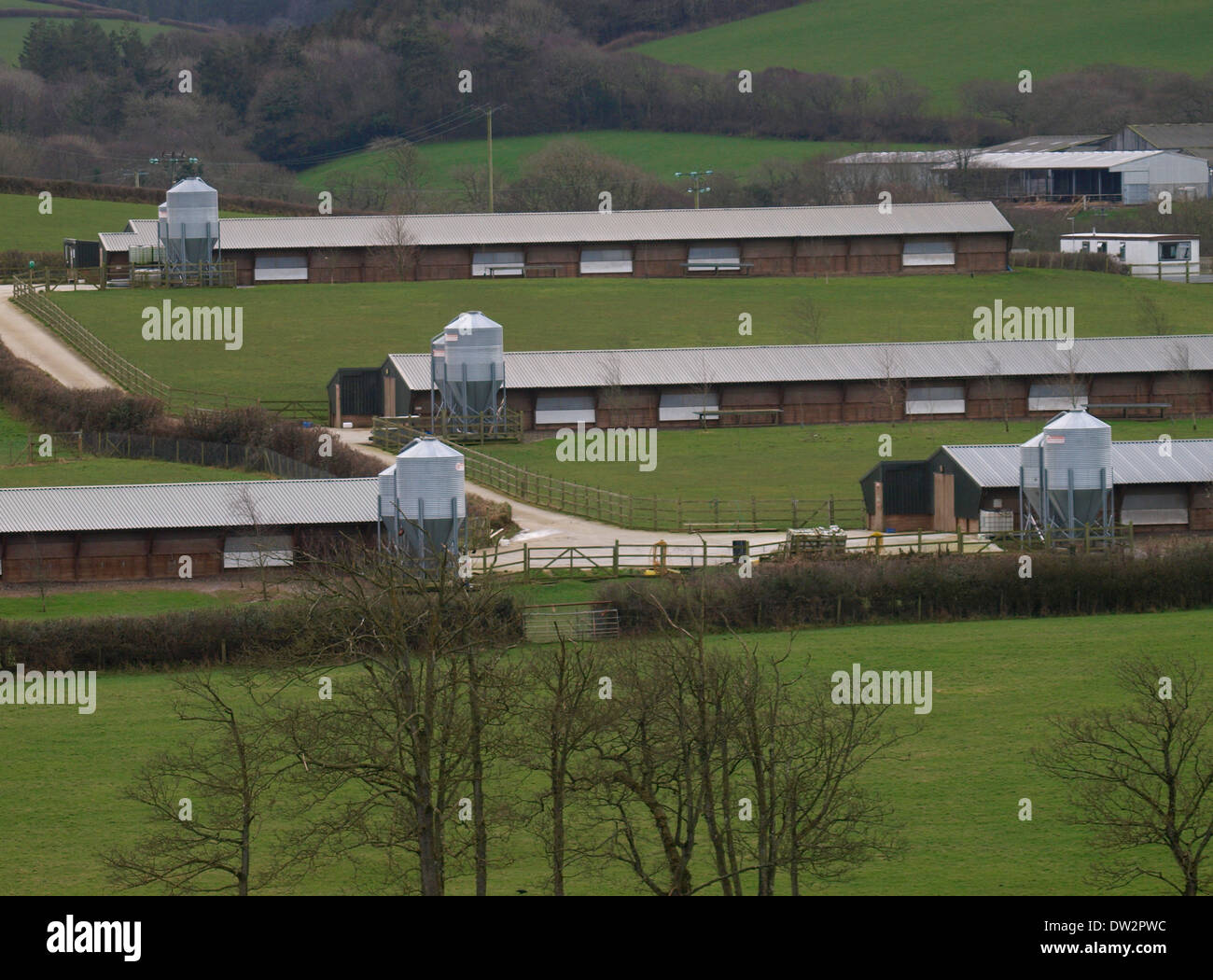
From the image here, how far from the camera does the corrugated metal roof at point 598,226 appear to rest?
92125mm

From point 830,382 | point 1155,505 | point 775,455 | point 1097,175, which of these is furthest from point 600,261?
point 1097,175

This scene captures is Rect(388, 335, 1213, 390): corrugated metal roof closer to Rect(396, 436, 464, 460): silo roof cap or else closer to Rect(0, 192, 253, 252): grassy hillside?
Rect(396, 436, 464, 460): silo roof cap

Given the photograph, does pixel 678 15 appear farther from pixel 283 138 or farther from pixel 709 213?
pixel 709 213

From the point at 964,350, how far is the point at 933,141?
86.3 m

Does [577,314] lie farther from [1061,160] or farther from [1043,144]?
[1043,144]

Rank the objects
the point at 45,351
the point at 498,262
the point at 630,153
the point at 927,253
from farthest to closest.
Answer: the point at 630,153 → the point at 927,253 → the point at 498,262 → the point at 45,351

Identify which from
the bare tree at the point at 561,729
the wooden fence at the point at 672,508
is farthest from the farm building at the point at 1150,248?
the bare tree at the point at 561,729

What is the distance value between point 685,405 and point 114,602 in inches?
1179

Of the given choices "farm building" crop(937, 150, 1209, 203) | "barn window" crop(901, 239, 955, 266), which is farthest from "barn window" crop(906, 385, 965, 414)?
"farm building" crop(937, 150, 1209, 203)

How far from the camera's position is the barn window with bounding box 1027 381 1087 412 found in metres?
69.9

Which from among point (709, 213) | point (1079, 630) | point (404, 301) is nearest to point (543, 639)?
point (1079, 630)

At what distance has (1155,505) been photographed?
52094 mm

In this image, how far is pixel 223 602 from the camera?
4384 cm

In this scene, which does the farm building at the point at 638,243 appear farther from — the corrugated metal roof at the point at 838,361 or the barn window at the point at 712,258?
the corrugated metal roof at the point at 838,361
